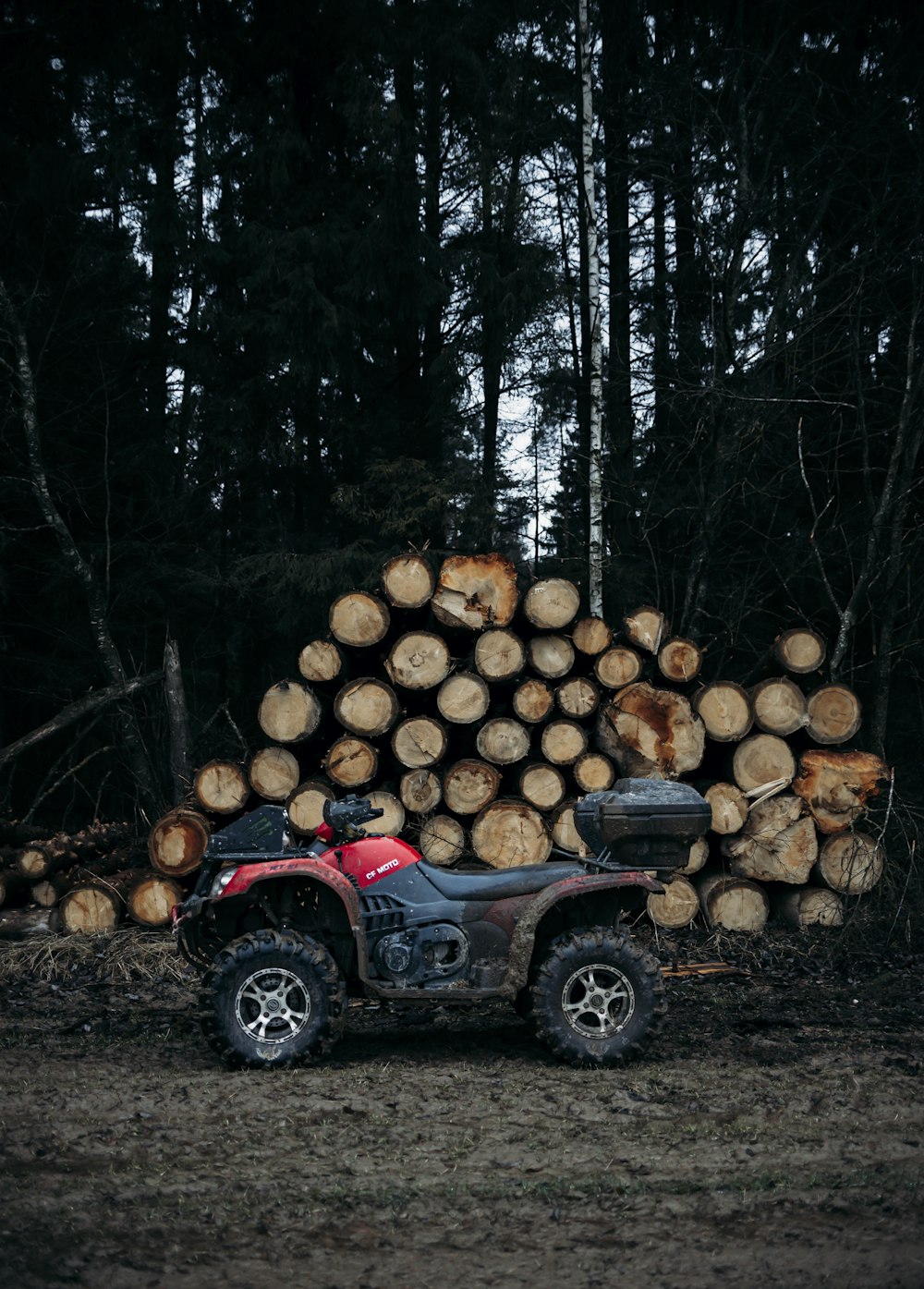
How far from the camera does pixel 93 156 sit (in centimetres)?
1367

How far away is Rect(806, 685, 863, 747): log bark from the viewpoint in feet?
30.9

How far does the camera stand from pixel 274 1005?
5.87m

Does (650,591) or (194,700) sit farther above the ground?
(650,591)

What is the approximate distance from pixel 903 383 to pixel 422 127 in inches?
246

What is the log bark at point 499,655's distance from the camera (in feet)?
28.9

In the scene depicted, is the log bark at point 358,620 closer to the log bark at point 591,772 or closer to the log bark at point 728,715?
the log bark at point 591,772

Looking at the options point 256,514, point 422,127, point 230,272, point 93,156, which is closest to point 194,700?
point 256,514

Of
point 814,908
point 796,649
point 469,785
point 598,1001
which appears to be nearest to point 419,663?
point 469,785

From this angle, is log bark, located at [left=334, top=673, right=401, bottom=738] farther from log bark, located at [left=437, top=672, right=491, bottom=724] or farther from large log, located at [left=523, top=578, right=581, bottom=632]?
large log, located at [left=523, top=578, right=581, bottom=632]

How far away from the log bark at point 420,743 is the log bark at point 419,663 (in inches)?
11.1

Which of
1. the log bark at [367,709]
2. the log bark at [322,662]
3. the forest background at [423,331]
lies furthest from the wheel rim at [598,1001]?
the forest background at [423,331]

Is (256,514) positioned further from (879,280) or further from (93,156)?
(879,280)

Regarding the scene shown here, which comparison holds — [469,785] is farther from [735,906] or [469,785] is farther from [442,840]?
[735,906]

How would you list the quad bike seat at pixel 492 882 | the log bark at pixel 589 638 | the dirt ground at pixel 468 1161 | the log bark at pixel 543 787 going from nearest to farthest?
the dirt ground at pixel 468 1161
the quad bike seat at pixel 492 882
the log bark at pixel 543 787
the log bark at pixel 589 638
